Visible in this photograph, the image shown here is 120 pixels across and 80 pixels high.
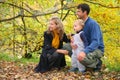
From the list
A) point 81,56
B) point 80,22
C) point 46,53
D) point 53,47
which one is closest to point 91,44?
point 81,56

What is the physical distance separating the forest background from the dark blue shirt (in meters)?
1.30

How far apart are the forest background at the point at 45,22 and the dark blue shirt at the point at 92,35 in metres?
1.30

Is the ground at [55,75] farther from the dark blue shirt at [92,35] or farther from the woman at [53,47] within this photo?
the dark blue shirt at [92,35]

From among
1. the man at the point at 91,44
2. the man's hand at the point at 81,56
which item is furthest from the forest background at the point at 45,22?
the man's hand at the point at 81,56

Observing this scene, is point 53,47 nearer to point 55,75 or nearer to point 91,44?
point 55,75

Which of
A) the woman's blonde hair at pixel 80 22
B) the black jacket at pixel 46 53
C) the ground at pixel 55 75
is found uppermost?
the woman's blonde hair at pixel 80 22

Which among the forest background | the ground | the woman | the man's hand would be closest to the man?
the man's hand

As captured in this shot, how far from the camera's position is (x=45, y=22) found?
13.4 meters

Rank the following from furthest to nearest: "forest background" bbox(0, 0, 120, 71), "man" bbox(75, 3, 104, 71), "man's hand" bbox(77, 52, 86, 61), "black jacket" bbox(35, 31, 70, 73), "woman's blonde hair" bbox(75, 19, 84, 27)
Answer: "forest background" bbox(0, 0, 120, 71), "black jacket" bbox(35, 31, 70, 73), "woman's blonde hair" bbox(75, 19, 84, 27), "man" bbox(75, 3, 104, 71), "man's hand" bbox(77, 52, 86, 61)

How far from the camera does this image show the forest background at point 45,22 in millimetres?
8703

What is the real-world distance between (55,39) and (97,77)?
141cm

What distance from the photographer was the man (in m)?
6.63

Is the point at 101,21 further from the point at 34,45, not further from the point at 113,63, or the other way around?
the point at 34,45

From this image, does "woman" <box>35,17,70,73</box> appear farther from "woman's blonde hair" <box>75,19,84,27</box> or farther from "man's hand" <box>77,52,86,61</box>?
"man's hand" <box>77,52,86,61</box>
